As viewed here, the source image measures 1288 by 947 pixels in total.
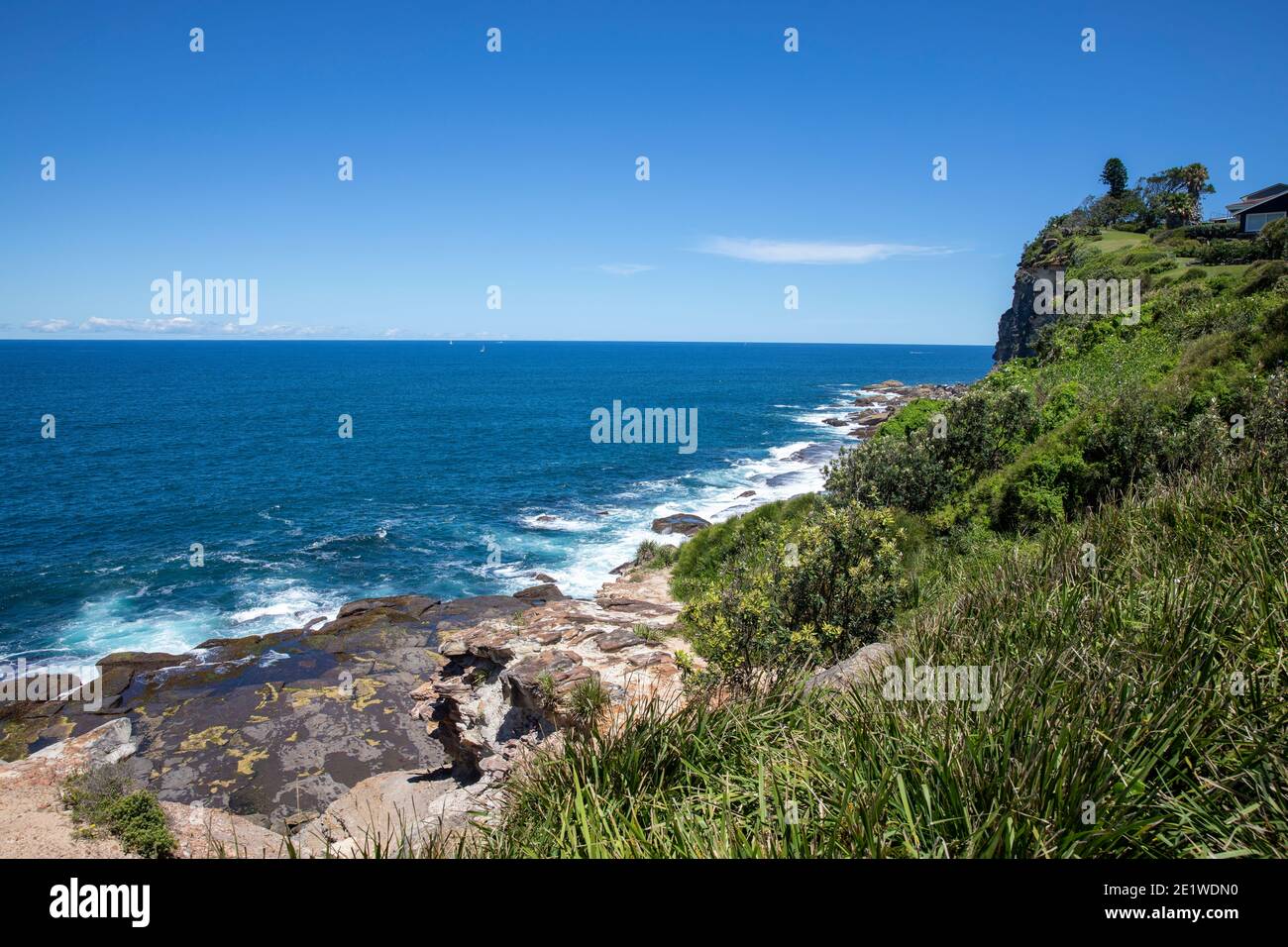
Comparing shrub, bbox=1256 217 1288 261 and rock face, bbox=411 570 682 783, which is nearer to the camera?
rock face, bbox=411 570 682 783

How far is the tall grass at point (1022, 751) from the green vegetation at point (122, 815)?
13.1 metres

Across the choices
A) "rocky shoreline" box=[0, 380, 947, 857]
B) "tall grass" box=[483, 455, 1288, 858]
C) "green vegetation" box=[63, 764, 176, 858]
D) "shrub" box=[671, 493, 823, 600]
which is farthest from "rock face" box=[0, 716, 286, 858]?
Result: "shrub" box=[671, 493, 823, 600]

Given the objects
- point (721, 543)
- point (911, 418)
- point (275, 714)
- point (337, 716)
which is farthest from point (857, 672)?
point (911, 418)

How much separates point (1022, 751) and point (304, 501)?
5086 centimetres

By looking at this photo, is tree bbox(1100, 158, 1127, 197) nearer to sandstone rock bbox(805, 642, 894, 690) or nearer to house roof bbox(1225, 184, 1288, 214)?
house roof bbox(1225, 184, 1288, 214)

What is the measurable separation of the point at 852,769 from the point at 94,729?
2638 cm

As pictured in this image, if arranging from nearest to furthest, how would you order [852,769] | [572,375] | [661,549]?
1. [852,769]
2. [661,549]
3. [572,375]

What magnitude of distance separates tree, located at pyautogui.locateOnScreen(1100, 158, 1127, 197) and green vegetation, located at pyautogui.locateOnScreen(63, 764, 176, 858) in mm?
98615

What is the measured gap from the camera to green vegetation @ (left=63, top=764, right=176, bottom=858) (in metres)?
15.5

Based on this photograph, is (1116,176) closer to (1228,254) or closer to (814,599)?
(1228,254)

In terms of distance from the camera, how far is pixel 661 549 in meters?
35.1

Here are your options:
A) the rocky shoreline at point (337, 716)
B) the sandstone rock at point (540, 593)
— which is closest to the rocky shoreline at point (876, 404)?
the sandstone rock at point (540, 593)
